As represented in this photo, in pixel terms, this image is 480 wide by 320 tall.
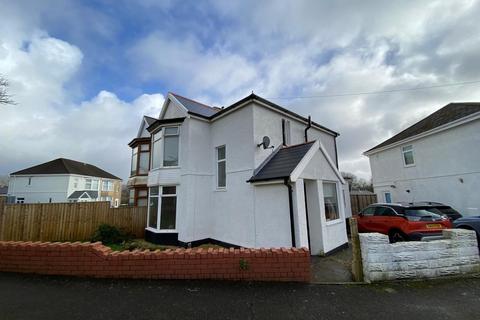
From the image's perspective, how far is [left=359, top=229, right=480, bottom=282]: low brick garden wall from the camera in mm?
4574

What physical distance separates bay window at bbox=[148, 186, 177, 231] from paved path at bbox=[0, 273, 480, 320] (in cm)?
529

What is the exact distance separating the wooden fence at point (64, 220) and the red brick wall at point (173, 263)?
684 cm

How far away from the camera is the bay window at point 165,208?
32.9 ft

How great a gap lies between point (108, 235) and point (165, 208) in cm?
329

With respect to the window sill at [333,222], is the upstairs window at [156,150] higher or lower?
higher

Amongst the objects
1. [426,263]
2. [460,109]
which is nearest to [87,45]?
[426,263]

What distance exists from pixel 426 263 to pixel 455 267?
813mm

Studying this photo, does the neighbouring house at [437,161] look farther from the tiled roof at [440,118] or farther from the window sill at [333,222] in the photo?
the window sill at [333,222]

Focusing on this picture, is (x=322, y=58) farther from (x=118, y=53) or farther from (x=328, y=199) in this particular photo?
(x=118, y=53)

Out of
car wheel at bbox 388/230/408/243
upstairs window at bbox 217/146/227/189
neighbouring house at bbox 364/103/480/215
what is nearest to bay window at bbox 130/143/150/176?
upstairs window at bbox 217/146/227/189

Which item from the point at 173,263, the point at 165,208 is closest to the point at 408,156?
the point at 165,208

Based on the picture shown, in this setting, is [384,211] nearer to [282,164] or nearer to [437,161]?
[282,164]

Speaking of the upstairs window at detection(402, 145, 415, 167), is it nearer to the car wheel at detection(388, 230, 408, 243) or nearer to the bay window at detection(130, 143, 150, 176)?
the car wheel at detection(388, 230, 408, 243)

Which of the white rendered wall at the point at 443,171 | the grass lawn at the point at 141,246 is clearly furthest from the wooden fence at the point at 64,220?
the white rendered wall at the point at 443,171
